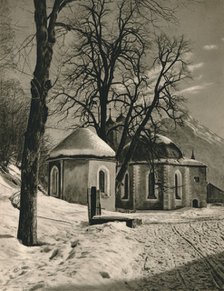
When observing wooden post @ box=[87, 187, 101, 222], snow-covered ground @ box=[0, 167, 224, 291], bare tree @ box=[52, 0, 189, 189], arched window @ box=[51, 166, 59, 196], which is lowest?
snow-covered ground @ box=[0, 167, 224, 291]

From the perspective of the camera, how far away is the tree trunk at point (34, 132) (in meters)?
7.08

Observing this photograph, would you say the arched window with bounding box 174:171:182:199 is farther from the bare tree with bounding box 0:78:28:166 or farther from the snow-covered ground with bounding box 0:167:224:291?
the snow-covered ground with bounding box 0:167:224:291

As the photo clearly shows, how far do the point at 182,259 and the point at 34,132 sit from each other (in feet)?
9.80

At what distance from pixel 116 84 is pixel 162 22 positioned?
821cm

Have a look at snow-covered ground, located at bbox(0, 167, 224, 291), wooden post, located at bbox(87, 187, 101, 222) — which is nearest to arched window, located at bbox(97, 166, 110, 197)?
wooden post, located at bbox(87, 187, 101, 222)

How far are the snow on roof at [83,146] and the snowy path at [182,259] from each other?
7.55m

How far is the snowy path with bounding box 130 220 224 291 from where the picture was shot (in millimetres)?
4918

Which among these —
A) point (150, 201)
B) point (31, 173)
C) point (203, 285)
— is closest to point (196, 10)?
point (31, 173)

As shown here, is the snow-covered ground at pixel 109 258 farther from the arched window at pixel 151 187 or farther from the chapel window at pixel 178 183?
the chapel window at pixel 178 183

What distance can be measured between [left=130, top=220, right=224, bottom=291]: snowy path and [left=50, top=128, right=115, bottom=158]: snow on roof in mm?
7551

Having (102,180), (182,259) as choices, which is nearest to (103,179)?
(102,180)

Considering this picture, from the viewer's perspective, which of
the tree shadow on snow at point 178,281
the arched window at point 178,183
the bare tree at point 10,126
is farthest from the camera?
the arched window at point 178,183

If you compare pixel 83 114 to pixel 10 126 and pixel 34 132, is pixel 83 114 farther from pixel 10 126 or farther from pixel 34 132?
pixel 34 132

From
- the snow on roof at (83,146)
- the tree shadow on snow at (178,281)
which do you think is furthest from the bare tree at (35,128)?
the snow on roof at (83,146)
